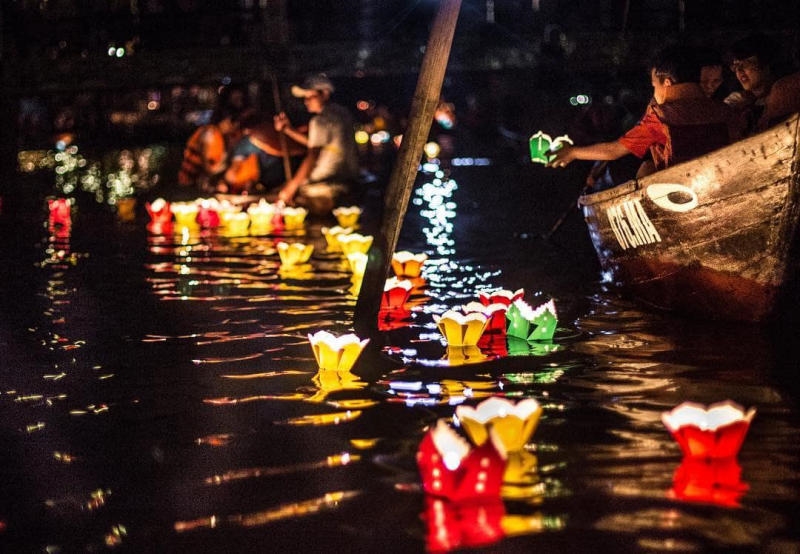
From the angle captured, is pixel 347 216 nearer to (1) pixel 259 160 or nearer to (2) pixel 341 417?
(1) pixel 259 160

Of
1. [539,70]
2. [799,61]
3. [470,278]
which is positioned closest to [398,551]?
[470,278]

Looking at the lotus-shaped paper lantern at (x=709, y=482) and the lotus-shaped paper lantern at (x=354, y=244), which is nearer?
the lotus-shaped paper lantern at (x=709, y=482)

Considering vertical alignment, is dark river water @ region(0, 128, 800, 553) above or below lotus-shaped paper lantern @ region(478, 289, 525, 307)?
below

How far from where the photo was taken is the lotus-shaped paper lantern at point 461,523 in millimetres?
3588

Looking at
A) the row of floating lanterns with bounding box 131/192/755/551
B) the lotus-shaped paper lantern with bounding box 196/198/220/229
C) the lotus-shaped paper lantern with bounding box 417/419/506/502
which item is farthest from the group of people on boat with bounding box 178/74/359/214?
the lotus-shaped paper lantern with bounding box 417/419/506/502

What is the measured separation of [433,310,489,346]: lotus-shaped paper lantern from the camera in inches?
255

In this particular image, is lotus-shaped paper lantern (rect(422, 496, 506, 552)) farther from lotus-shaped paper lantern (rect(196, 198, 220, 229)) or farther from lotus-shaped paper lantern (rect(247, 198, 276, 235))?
lotus-shaped paper lantern (rect(196, 198, 220, 229))

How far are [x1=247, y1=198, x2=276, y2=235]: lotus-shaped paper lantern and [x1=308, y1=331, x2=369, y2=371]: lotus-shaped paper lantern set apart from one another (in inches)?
280

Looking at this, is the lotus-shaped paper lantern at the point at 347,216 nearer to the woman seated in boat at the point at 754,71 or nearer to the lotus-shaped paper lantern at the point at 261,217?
the lotus-shaped paper lantern at the point at 261,217

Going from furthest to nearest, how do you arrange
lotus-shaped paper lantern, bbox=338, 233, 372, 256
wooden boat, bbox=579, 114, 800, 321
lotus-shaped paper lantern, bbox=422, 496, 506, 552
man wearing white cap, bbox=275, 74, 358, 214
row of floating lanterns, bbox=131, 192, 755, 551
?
1. man wearing white cap, bbox=275, 74, 358, 214
2. lotus-shaped paper lantern, bbox=338, 233, 372, 256
3. wooden boat, bbox=579, 114, 800, 321
4. row of floating lanterns, bbox=131, 192, 755, 551
5. lotus-shaped paper lantern, bbox=422, 496, 506, 552

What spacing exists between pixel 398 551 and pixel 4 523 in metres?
1.42

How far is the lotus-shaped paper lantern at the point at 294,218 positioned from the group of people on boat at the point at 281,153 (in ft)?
2.04

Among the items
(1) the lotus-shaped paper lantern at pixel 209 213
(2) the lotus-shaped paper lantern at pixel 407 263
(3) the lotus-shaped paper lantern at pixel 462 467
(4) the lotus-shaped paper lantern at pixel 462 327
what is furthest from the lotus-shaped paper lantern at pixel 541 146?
(1) the lotus-shaped paper lantern at pixel 209 213

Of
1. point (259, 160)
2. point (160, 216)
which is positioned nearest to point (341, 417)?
point (160, 216)
